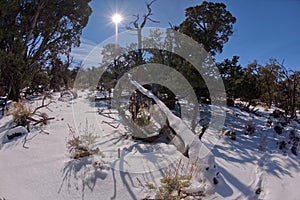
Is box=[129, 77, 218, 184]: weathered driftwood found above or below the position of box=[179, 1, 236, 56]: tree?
below

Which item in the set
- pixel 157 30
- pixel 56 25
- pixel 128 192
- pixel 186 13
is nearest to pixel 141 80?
pixel 157 30

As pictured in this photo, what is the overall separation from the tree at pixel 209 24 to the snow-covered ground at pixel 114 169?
10.1ft

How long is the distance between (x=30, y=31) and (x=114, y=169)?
7538mm

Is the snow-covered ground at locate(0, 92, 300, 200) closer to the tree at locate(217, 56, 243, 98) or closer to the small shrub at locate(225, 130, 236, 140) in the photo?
the small shrub at locate(225, 130, 236, 140)

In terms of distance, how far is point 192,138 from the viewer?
2646 mm

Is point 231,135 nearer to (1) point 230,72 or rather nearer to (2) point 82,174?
(1) point 230,72

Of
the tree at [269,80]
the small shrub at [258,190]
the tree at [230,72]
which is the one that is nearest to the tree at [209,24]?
the tree at [230,72]

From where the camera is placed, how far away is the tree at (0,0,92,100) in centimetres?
579

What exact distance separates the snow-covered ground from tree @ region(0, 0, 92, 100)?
3.48 m

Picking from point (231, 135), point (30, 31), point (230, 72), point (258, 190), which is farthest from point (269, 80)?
point (30, 31)

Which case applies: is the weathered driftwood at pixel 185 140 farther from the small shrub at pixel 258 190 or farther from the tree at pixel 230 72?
the tree at pixel 230 72

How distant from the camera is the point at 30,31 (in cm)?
685

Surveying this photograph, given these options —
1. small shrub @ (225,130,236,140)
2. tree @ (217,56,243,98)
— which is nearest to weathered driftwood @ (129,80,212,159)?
small shrub @ (225,130,236,140)

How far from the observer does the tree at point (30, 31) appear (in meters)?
5.79
